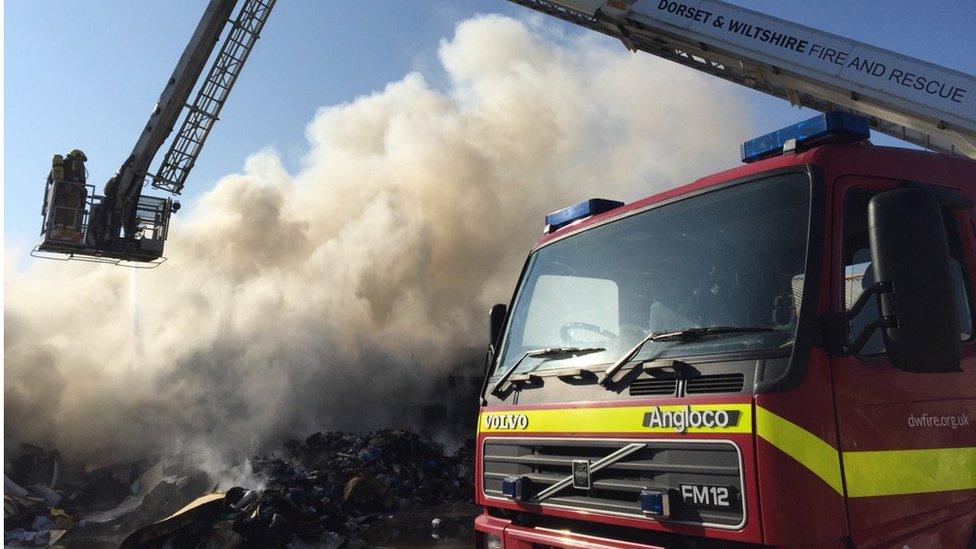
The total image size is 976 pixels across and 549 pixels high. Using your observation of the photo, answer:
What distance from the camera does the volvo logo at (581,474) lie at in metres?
2.66

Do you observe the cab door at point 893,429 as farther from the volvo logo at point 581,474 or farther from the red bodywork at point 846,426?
the volvo logo at point 581,474

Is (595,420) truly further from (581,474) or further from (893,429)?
(893,429)

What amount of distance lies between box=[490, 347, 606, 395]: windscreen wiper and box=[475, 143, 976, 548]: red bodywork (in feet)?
0.99

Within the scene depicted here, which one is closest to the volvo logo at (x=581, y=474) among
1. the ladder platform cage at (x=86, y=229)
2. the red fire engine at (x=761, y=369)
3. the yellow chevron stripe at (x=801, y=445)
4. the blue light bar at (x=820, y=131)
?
the red fire engine at (x=761, y=369)

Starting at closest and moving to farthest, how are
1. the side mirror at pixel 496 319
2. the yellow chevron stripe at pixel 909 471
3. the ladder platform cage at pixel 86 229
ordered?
the yellow chevron stripe at pixel 909 471 → the side mirror at pixel 496 319 → the ladder platform cage at pixel 86 229

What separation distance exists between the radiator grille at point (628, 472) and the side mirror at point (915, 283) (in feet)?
2.02

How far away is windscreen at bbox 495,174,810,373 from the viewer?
7.90ft

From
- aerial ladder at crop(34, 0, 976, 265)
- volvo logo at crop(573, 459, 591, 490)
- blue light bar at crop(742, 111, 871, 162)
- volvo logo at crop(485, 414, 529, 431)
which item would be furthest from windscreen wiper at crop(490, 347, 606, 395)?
aerial ladder at crop(34, 0, 976, 265)

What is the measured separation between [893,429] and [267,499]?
813 centimetres

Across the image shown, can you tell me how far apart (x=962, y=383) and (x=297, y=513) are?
811cm

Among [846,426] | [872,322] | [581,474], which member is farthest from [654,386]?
[872,322]

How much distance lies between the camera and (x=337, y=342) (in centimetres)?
2014

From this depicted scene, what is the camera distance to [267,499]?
8.80m

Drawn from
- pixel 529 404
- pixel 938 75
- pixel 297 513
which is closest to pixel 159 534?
pixel 297 513
